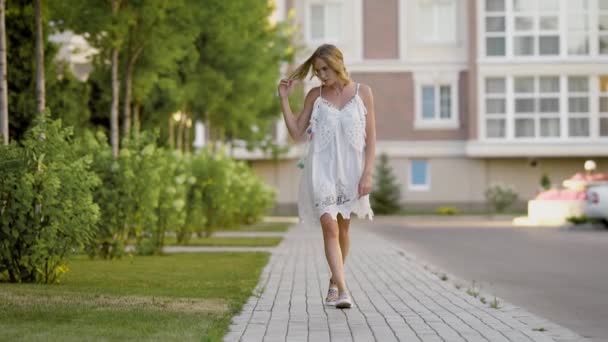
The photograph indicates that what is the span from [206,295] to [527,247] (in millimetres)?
13524

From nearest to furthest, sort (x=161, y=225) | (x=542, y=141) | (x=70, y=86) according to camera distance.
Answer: (x=161, y=225) < (x=70, y=86) < (x=542, y=141)

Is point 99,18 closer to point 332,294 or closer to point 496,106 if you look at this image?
point 332,294

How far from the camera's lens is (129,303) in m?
11.4

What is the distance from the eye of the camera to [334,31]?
64.6 metres

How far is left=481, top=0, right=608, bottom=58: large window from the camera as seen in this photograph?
2429 inches

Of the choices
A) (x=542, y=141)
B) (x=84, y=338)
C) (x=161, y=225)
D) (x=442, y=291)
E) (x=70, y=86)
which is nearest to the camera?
(x=84, y=338)

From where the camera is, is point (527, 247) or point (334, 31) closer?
point (527, 247)

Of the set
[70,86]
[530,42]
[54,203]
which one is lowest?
[54,203]

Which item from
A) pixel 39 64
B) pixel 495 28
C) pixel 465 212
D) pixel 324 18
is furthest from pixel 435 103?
pixel 39 64

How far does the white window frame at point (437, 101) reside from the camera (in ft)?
210

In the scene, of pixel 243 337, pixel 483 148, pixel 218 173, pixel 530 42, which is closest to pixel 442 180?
pixel 483 148

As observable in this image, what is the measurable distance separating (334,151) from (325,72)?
0.66 meters

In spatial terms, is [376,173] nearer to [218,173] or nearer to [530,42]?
[530,42]

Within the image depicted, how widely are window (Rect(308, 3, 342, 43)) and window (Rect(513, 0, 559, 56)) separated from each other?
26.7 ft
